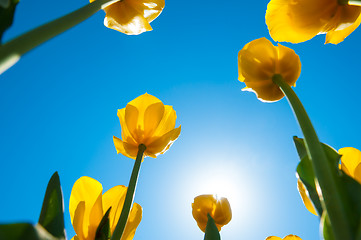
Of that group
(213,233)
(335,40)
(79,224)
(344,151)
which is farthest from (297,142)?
(79,224)

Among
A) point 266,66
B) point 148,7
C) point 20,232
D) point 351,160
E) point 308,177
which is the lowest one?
point 20,232

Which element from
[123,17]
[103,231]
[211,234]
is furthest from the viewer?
[123,17]

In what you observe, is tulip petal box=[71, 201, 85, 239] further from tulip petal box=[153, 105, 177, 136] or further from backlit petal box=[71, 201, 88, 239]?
tulip petal box=[153, 105, 177, 136]

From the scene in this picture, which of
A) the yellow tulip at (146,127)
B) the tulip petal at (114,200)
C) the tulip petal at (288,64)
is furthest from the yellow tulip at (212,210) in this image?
the tulip petal at (288,64)

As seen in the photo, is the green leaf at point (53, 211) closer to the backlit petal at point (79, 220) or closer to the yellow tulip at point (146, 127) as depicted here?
the backlit petal at point (79, 220)

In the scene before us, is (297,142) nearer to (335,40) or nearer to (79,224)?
(335,40)

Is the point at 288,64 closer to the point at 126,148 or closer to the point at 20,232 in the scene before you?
the point at 126,148

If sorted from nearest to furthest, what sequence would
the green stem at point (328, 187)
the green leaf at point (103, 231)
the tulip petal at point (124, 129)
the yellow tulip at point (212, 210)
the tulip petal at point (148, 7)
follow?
the green stem at point (328, 187) < the green leaf at point (103, 231) < the tulip petal at point (148, 7) < the tulip petal at point (124, 129) < the yellow tulip at point (212, 210)

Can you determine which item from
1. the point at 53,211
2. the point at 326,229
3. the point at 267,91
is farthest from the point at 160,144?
the point at 326,229
